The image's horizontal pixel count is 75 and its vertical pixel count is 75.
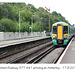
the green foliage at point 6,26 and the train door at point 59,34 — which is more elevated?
the green foliage at point 6,26

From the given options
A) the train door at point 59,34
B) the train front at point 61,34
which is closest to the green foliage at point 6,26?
the train front at point 61,34

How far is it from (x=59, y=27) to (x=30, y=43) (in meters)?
7.61

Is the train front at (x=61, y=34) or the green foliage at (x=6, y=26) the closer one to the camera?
the train front at (x=61, y=34)

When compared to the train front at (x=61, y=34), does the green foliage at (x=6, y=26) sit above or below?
above

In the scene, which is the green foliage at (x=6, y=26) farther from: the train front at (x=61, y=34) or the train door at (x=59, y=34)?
the train door at (x=59, y=34)

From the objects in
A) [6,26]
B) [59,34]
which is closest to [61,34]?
[59,34]

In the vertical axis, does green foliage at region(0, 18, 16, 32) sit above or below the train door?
above

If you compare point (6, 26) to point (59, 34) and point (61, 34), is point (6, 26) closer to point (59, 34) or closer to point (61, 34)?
point (59, 34)

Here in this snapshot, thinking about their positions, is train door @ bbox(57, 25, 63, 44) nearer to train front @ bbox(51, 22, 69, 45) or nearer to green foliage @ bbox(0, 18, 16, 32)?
train front @ bbox(51, 22, 69, 45)

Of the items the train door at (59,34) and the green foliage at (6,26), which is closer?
the train door at (59,34)

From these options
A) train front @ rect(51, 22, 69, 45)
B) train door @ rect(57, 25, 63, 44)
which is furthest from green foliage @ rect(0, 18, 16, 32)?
train door @ rect(57, 25, 63, 44)

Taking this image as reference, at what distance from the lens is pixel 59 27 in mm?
22109

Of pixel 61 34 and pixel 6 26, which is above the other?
pixel 6 26
